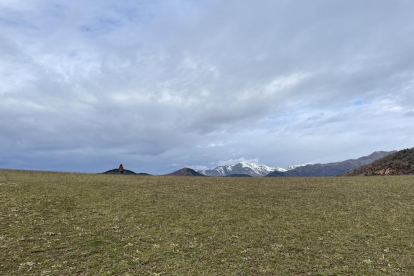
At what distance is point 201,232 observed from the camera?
15.7 m

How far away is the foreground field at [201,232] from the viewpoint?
11656 mm

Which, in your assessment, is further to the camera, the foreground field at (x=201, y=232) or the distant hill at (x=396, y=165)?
the distant hill at (x=396, y=165)

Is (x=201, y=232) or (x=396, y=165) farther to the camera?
(x=396, y=165)

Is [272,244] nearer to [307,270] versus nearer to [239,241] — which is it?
[239,241]

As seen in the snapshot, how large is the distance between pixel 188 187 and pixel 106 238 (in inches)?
608

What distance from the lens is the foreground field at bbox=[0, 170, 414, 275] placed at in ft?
38.2

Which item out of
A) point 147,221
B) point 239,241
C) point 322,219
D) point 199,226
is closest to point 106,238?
point 147,221

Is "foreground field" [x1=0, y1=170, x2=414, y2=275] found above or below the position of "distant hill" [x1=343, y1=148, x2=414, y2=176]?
below

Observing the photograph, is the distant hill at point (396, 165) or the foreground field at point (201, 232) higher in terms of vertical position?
the distant hill at point (396, 165)

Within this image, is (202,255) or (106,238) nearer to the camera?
(202,255)

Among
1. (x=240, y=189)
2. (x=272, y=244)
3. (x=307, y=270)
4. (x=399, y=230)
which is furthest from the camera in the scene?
(x=240, y=189)

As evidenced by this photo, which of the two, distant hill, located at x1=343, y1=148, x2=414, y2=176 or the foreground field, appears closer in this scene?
the foreground field

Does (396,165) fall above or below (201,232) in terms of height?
above

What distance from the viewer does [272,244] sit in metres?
14.0
